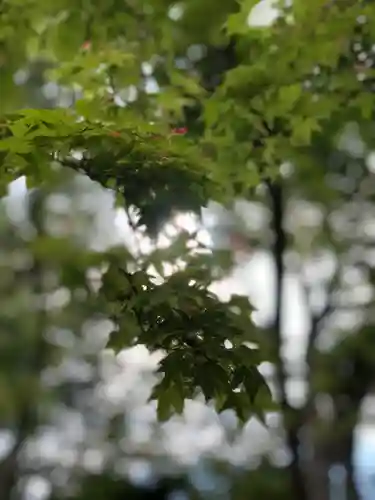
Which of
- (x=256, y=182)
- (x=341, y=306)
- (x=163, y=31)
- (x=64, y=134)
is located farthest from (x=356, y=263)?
(x=64, y=134)

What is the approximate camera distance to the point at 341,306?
125 cm

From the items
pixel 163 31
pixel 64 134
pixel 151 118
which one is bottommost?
pixel 64 134

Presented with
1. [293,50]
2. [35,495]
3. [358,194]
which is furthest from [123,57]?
[35,495]

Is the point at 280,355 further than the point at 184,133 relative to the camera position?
Yes

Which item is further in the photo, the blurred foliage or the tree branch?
the tree branch

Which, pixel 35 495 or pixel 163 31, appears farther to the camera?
pixel 35 495

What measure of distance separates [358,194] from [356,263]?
5.4 inches

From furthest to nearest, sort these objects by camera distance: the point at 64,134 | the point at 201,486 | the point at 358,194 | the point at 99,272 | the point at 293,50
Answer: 1. the point at 201,486
2. the point at 358,194
3. the point at 99,272
4. the point at 293,50
5. the point at 64,134

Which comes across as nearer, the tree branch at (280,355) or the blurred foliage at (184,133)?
the blurred foliage at (184,133)

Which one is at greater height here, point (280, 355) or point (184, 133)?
point (184, 133)

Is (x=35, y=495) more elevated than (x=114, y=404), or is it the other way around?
(x=114, y=404)

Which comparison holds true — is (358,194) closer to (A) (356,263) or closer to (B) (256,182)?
(A) (356,263)

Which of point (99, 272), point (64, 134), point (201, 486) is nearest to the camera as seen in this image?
point (64, 134)

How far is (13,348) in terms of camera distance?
133cm
